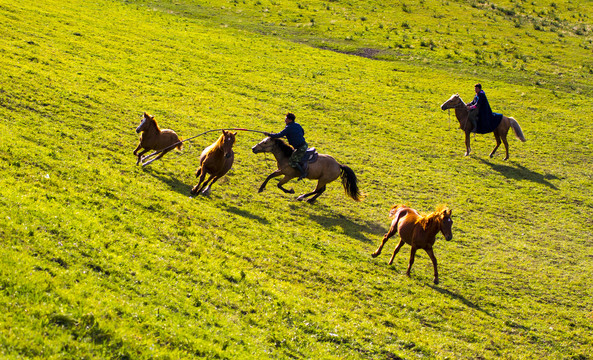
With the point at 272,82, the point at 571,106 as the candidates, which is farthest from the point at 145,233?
the point at 571,106

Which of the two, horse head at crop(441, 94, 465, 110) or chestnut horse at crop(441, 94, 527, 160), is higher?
horse head at crop(441, 94, 465, 110)

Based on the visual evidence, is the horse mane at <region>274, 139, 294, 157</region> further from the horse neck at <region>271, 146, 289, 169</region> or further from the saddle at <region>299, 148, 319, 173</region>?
the saddle at <region>299, 148, 319, 173</region>

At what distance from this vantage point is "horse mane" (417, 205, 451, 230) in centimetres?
1456

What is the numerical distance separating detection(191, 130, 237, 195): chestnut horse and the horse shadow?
3306 millimetres

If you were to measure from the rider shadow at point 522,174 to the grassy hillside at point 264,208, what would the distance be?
0.15 meters

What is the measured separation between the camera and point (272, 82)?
37562mm

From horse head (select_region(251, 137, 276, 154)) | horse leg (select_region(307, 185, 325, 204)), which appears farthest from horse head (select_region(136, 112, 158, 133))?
horse leg (select_region(307, 185, 325, 204))

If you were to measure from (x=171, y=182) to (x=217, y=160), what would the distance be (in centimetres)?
196

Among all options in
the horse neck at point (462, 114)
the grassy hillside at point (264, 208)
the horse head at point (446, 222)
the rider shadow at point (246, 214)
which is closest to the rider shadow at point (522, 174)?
the grassy hillside at point (264, 208)

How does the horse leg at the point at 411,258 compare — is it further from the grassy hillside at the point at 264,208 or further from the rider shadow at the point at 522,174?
the rider shadow at the point at 522,174

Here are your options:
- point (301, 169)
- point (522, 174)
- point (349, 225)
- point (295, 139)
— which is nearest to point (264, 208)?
point (301, 169)

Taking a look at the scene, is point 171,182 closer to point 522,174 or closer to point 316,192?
point 316,192

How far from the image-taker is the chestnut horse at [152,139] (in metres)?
19.2

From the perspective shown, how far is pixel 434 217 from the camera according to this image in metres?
14.9
